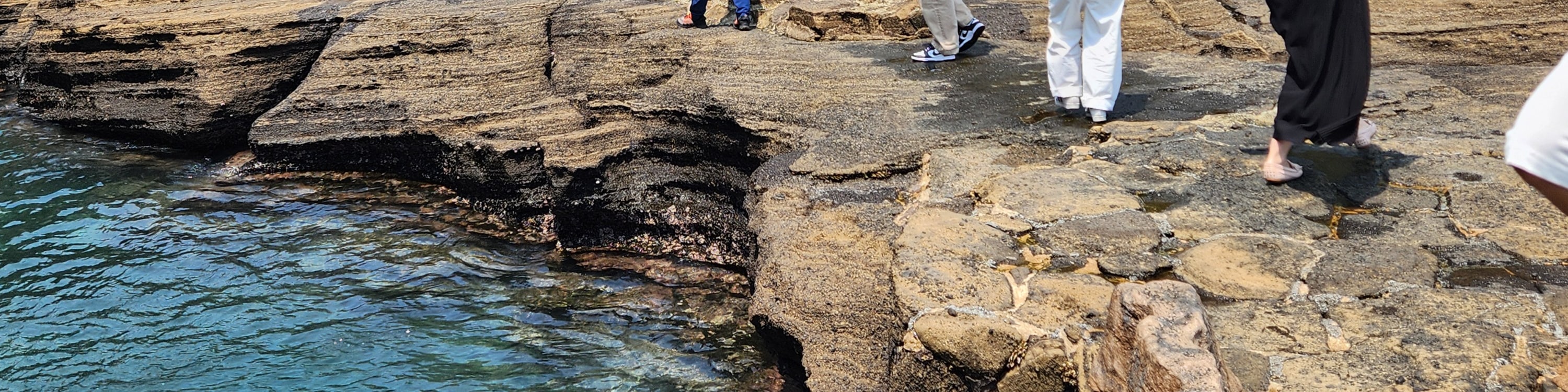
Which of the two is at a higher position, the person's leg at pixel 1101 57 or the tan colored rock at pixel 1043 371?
the person's leg at pixel 1101 57

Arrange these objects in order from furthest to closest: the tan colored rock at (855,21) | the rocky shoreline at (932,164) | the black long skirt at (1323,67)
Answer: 1. the tan colored rock at (855,21)
2. the black long skirt at (1323,67)
3. the rocky shoreline at (932,164)

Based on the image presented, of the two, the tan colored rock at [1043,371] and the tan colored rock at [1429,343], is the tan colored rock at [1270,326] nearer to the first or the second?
the tan colored rock at [1429,343]

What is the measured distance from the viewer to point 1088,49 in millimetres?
5207

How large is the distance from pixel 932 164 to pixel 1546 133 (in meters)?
3.04

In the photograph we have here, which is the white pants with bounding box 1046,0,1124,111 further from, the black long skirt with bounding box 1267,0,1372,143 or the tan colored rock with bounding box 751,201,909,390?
the tan colored rock with bounding box 751,201,909,390

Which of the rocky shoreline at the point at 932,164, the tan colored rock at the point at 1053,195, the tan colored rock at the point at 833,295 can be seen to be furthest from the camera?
the tan colored rock at the point at 1053,195

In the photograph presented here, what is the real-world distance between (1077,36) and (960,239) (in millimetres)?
1792

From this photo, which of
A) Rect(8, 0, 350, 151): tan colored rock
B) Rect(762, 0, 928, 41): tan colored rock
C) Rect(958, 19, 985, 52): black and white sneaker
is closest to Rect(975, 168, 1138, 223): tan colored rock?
Rect(958, 19, 985, 52): black and white sneaker

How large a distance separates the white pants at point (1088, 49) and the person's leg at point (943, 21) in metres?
1.27

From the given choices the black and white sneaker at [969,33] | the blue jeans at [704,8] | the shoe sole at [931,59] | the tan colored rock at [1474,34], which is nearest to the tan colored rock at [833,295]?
the shoe sole at [931,59]

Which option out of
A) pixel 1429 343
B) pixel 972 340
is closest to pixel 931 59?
pixel 972 340

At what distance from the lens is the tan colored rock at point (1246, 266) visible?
138 inches

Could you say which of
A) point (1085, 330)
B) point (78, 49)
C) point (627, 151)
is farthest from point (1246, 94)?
point (78, 49)

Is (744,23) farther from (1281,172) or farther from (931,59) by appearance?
(1281,172)
